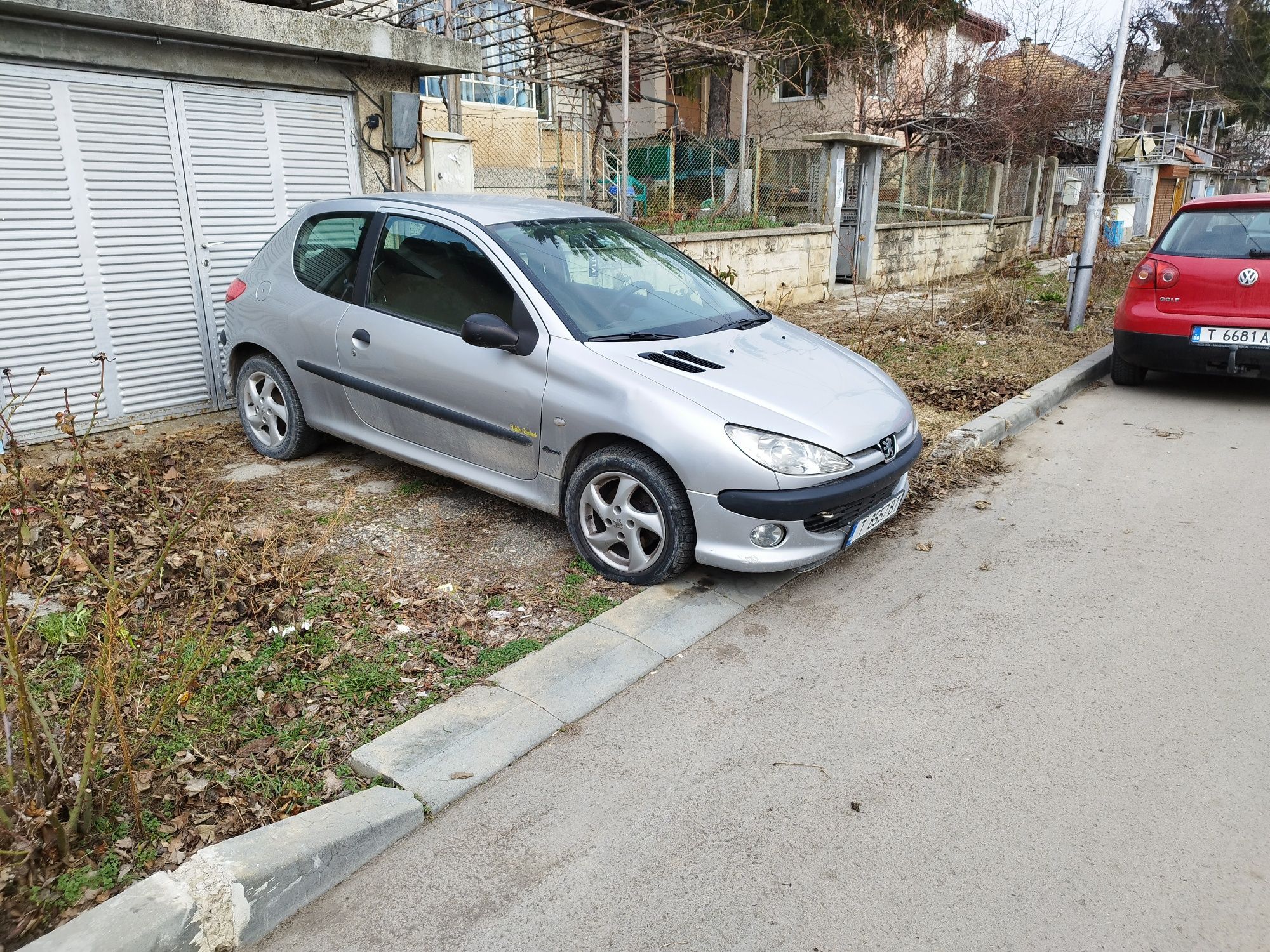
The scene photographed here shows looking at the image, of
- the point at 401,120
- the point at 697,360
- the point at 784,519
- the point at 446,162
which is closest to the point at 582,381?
the point at 697,360

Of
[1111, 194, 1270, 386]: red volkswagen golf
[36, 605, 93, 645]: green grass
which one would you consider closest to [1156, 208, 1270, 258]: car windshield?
[1111, 194, 1270, 386]: red volkswagen golf

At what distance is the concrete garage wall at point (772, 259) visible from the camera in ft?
37.3

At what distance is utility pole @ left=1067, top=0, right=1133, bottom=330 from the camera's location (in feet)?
32.6

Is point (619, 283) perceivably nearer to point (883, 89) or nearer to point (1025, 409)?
point (1025, 409)

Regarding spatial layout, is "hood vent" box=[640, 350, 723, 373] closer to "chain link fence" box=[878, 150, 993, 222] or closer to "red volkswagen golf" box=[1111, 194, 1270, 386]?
"red volkswagen golf" box=[1111, 194, 1270, 386]

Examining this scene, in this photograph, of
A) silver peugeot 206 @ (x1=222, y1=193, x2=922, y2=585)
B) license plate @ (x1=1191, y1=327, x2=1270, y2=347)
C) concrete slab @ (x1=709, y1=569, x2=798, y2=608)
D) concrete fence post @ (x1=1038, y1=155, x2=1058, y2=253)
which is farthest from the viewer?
concrete fence post @ (x1=1038, y1=155, x2=1058, y2=253)

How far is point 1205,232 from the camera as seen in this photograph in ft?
25.6

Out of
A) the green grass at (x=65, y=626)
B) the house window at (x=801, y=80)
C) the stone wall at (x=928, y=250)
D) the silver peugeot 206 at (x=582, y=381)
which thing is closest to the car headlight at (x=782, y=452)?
the silver peugeot 206 at (x=582, y=381)

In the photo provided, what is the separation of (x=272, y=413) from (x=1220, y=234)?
752 centimetres

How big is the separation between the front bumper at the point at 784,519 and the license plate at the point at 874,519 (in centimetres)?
5

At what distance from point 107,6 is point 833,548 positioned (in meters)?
5.44

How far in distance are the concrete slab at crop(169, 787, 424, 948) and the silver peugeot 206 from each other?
1823 millimetres

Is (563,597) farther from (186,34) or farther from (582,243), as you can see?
(186,34)

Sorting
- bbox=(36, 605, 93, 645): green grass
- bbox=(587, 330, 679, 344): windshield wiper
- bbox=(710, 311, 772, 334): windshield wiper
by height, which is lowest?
bbox=(36, 605, 93, 645): green grass
